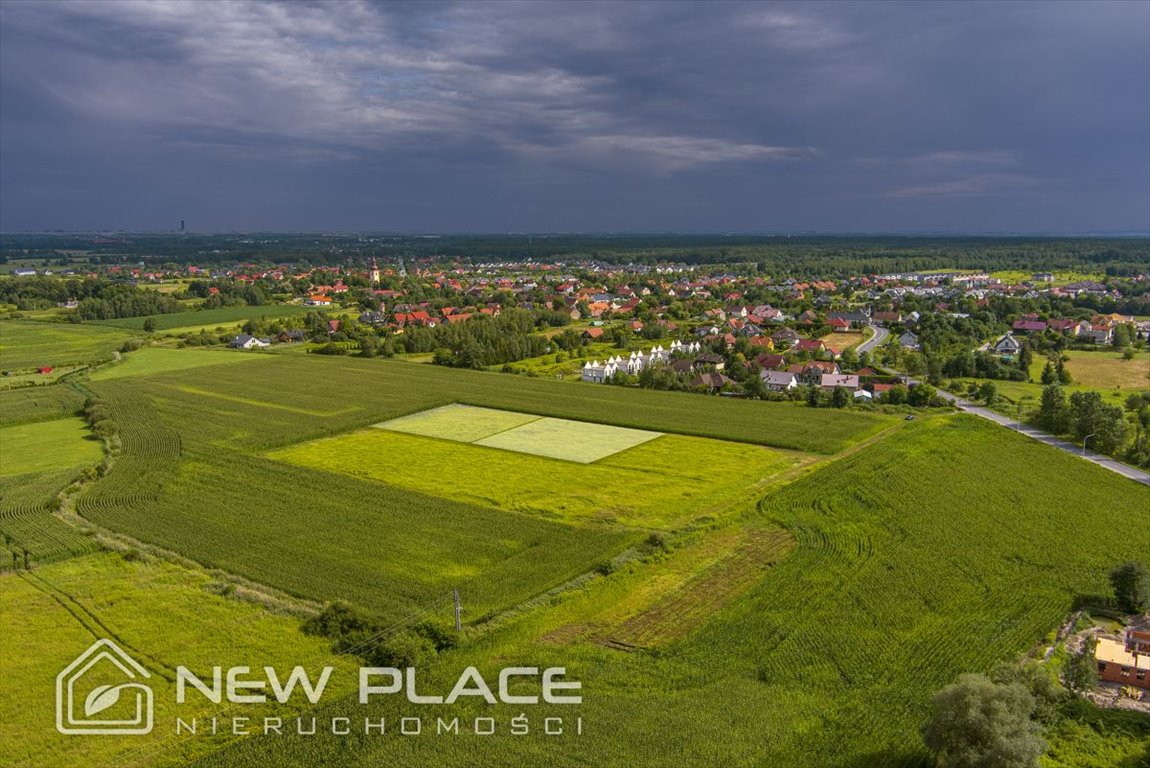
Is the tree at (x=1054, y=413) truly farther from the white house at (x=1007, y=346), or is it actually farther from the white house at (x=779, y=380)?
the white house at (x=1007, y=346)

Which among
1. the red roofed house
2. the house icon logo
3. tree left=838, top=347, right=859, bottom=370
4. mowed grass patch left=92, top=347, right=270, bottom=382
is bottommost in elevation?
the house icon logo

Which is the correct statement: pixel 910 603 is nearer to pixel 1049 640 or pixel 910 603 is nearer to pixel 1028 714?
pixel 1049 640

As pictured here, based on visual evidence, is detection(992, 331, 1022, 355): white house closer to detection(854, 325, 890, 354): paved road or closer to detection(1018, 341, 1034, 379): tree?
detection(1018, 341, 1034, 379): tree

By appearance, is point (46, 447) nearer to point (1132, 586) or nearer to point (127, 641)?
point (127, 641)

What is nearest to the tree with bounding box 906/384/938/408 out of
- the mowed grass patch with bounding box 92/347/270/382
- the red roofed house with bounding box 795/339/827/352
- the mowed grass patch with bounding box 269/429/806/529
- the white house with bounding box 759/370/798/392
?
the white house with bounding box 759/370/798/392

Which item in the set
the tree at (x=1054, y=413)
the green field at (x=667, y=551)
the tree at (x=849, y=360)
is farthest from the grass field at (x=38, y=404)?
the tree at (x=1054, y=413)
